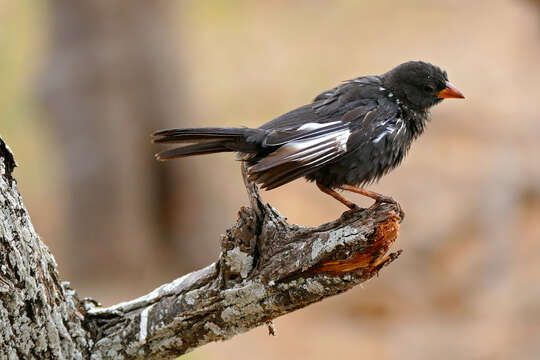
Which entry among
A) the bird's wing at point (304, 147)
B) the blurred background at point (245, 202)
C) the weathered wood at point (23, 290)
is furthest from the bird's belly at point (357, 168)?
the blurred background at point (245, 202)

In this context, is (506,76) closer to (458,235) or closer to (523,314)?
(458,235)

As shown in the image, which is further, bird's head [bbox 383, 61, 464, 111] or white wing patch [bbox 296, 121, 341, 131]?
bird's head [bbox 383, 61, 464, 111]

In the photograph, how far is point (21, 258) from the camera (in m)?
2.79

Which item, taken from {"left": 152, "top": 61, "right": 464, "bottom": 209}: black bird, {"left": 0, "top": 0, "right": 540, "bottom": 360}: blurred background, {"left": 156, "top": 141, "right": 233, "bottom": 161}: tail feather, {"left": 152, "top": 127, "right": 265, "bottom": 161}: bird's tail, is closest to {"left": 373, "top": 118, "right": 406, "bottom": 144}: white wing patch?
{"left": 152, "top": 61, "right": 464, "bottom": 209}: black bird

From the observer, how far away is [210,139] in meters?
3.55

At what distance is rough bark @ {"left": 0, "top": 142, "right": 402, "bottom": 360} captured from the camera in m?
2.80

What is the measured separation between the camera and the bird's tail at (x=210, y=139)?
3.48m

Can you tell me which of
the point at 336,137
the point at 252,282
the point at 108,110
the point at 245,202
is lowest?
the point at 252,282

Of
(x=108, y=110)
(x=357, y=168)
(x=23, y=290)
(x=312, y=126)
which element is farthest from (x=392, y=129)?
(x=108, y=110)

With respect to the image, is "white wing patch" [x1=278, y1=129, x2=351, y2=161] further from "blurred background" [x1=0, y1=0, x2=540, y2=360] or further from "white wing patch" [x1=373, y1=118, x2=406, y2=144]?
"blurred background" [x1=0, y1=0, x2=540, y2=360]

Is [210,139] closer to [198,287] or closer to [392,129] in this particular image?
[198,287]

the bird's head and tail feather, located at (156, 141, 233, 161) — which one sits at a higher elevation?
the bird's head

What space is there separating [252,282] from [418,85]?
5.95 ft

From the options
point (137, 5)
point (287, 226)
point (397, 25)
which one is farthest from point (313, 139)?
point (397, 25)
